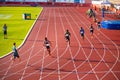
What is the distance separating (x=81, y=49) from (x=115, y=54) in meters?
3.20

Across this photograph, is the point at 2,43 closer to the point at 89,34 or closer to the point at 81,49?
the point at 81,49

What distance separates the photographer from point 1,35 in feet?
105

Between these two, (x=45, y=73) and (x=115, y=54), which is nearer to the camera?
(x=45, y=73)

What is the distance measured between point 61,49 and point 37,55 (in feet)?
9.47

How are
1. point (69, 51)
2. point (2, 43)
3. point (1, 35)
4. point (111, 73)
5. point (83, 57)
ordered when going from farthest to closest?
point (1, 35), point (2, 43), point (69, 51), point (83, 57), point (111, 73)

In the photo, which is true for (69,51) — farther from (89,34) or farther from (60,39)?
(89,34)

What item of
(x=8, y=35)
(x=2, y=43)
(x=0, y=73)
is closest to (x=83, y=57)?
(x=0, y=73)

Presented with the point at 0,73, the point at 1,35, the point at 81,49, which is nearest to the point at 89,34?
the point at 81,49

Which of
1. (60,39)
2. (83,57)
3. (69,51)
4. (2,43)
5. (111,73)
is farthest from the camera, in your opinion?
(60,39)

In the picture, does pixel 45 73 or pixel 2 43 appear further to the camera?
pixel 2 43

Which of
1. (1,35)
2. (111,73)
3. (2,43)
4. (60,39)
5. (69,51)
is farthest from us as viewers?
(1,35)

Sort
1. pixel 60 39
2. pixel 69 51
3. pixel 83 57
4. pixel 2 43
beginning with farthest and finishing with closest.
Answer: pixel 60 39, pixel 2 43, pixel 69 51, pixel 83 57

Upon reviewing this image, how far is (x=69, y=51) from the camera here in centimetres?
2461

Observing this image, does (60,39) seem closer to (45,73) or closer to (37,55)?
(37,55)
